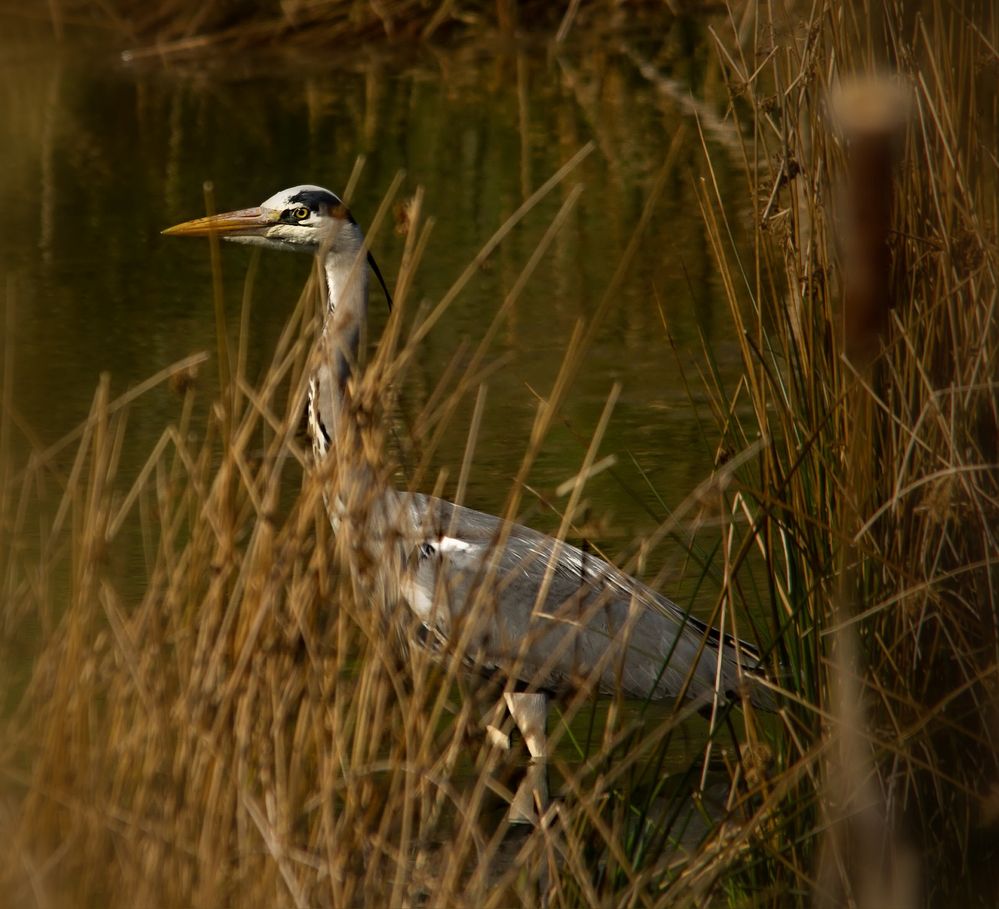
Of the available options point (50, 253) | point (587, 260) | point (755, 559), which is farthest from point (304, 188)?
point (50, 253)

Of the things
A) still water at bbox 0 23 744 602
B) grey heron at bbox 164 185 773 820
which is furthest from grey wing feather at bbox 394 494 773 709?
still water at bbox 0 23 744 602

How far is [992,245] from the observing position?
8.78 feet

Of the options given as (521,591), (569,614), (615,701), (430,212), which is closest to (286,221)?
(521,591)

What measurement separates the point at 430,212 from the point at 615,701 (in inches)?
219

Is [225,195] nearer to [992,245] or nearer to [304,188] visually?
[304,188]

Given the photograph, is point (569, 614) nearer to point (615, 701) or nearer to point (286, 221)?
point (615, 701)

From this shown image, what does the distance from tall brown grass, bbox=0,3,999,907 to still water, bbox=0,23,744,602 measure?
1328 millimetres

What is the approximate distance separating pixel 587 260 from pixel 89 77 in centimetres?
463

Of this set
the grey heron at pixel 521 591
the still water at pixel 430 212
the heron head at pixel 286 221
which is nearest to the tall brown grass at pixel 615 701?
the grey heron at pixel 521 591

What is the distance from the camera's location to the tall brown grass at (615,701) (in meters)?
2.31

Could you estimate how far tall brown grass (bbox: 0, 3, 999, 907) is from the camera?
2312mm

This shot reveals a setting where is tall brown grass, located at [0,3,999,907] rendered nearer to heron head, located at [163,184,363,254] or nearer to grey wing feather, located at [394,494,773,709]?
grey wing feather, located at [394,494,773,709]

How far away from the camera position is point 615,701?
8.49 feet

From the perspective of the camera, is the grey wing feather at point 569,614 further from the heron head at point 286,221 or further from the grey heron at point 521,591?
the heron head at point 286,221
